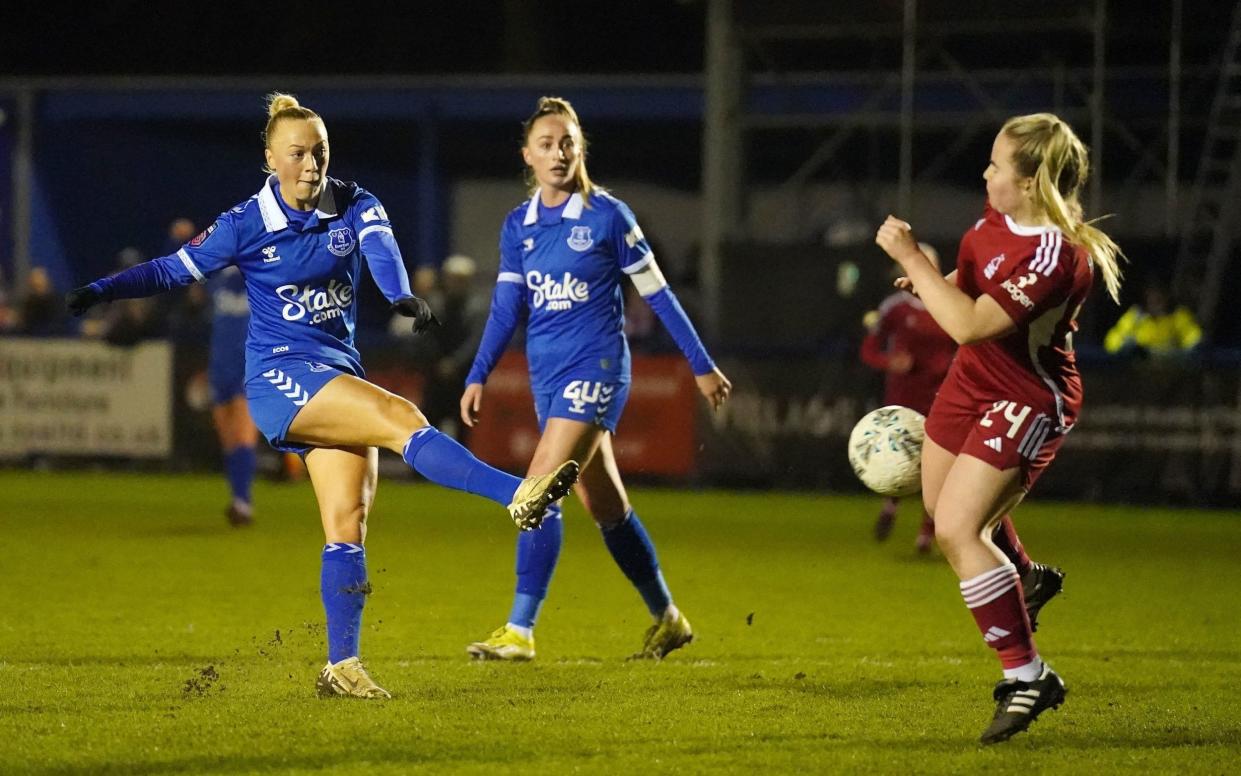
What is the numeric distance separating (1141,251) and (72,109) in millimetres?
18914

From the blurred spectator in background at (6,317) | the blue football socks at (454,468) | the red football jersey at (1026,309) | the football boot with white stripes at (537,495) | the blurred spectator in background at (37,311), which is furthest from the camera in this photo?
the blurred spectator in background at (6,317)

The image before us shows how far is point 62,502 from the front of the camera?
1628 cm

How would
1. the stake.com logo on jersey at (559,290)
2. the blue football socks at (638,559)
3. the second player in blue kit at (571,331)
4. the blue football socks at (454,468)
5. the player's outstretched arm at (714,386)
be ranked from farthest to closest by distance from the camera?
the blue football socks at (638,559), the stake.com logo on jersey at (559,290), the second player in blue kit at (571,331), the player's outstretched arm at (714,386), the blue football socks at (454,468)

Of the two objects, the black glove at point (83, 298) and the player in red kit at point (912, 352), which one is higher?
the black glove at point (83, 298)

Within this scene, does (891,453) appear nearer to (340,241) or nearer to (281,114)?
(340,241)

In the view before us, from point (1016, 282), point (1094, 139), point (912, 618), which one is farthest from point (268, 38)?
point (1016, 282)

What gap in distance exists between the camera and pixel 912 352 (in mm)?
12586

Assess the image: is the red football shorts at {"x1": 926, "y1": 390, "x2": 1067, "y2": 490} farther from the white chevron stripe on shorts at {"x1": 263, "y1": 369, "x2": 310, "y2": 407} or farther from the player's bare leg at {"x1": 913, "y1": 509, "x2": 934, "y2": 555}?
the player's bare leg at {"x1": 913, "y1": 509, "x2": 934, "y2": 555}

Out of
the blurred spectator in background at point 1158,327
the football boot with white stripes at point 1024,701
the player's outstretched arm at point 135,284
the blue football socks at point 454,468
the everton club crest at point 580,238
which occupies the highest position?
the everton club crest at point 580,238

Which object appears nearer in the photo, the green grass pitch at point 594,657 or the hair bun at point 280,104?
the green grass pitch at point 594,657

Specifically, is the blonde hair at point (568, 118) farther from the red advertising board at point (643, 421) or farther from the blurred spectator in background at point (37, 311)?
the blurred spectator in background at point (37, 311)

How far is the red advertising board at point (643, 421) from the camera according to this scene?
708 inches

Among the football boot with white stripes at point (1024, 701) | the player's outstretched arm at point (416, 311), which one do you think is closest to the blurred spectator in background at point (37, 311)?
the player's outstretched arm at point (416, 311)

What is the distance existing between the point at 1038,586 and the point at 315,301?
9.42 feet
